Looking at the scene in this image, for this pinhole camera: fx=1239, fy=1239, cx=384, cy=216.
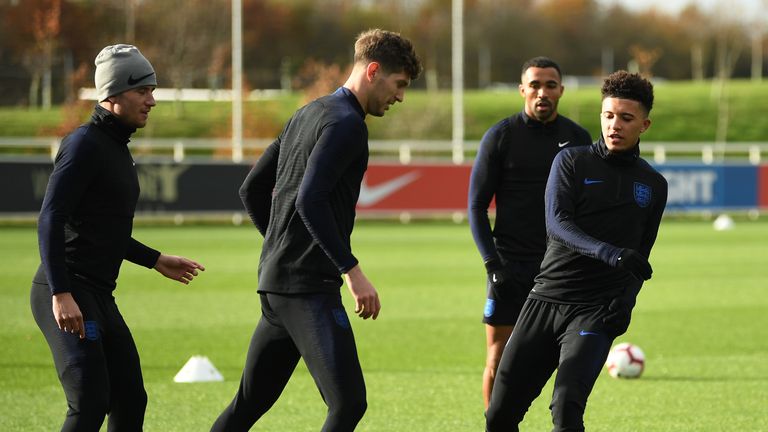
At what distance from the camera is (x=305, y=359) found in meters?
5.36

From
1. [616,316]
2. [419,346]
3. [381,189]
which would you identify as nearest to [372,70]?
[616,316]

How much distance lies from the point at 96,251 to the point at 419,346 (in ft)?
20.6

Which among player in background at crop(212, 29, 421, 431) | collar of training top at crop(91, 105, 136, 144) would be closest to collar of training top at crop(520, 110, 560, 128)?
player in background at crop(212, 29, 421, 431)

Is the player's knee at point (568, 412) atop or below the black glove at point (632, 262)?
below

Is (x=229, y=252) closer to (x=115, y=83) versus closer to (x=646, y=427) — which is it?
(x=646, y=427)

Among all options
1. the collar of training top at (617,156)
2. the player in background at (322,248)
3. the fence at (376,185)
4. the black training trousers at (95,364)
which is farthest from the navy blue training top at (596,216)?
the fence at (376,185)

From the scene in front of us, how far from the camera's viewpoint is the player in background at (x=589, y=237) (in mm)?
5980

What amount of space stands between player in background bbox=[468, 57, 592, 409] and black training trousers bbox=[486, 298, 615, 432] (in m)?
1.30

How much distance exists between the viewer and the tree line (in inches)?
1719

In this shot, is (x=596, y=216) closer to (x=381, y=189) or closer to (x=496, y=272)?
(x=496, y=272)

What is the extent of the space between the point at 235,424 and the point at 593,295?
182 cm

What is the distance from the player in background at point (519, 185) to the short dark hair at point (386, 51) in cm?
207

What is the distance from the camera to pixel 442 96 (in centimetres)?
6288

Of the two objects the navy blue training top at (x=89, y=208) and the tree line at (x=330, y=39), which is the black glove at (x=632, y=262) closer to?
the navy blue training top at (x=89, y=208)
